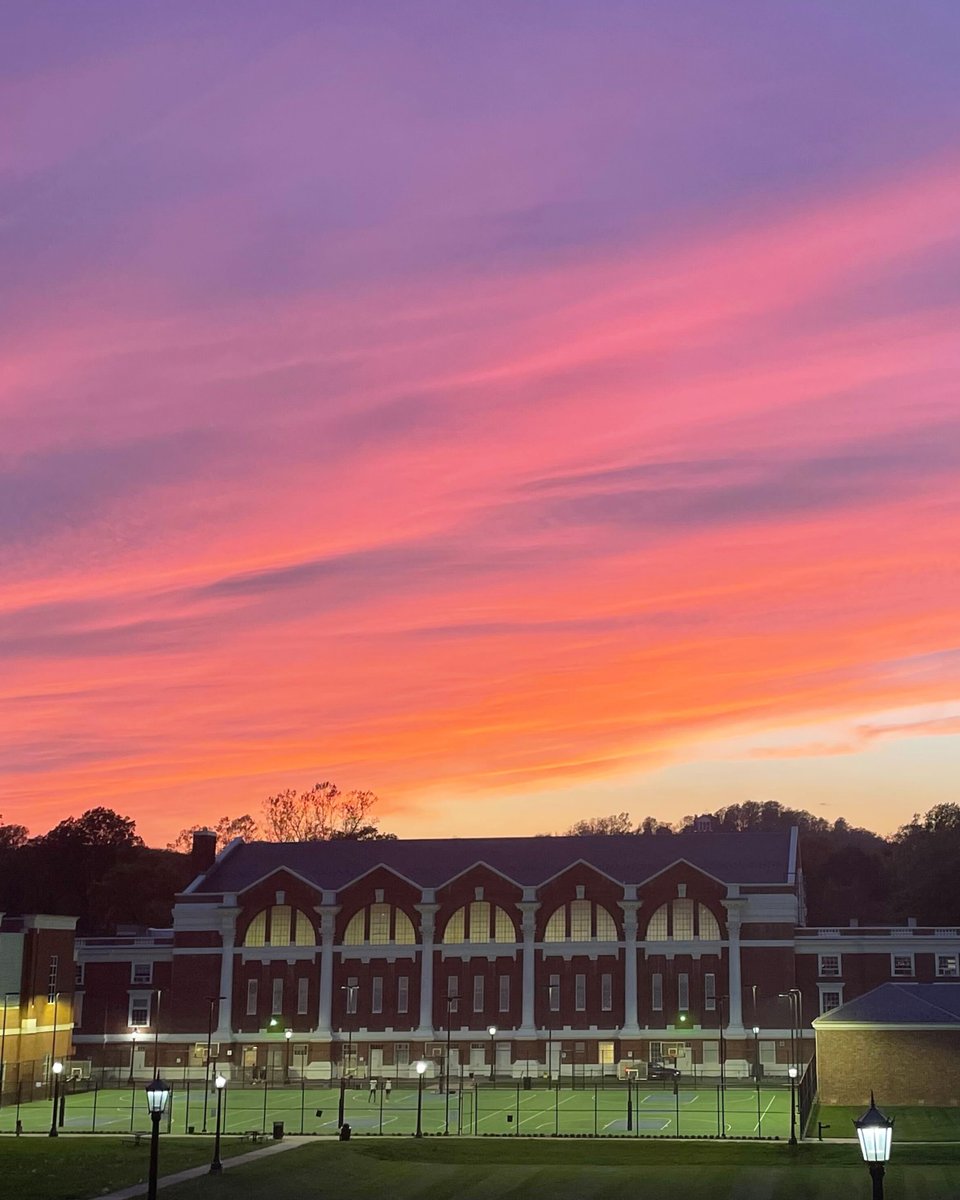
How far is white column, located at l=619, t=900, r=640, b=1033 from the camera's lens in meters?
106

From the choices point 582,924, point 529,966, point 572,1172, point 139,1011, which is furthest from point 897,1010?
point 139,1011

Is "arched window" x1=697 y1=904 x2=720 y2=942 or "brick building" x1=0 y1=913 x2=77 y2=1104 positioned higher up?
"arched window" x1=697 y1=904 x2=720 y2=942

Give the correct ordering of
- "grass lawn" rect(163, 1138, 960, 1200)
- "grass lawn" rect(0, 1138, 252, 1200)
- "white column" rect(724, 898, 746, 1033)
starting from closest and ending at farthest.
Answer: "grass lawn" rect(163, 1138, 960, 1200), "grass lawn" rect(0, 1138, 252, 1200), "white column" rect(724, 898, 746, 1033)

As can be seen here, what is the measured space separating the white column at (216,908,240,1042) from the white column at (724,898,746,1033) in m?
32.9

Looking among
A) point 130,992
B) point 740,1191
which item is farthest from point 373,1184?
point 130,992

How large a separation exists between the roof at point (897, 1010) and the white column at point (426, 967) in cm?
3202

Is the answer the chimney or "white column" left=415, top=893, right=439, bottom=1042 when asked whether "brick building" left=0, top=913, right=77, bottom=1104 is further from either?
"white column" left=415, top=893, right=439, bottom=1042

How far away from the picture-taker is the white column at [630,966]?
106m

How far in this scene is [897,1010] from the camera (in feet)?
273

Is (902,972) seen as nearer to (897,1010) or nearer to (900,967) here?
(900,967)

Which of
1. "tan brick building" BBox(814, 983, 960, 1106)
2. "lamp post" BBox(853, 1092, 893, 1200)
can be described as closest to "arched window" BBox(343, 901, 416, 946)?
"tan brick building" BBox(814, 983, 960, 1106)

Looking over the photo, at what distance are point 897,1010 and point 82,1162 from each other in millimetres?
44319

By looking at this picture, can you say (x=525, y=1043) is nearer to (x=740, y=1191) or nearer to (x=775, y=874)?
(x=775, y=874)

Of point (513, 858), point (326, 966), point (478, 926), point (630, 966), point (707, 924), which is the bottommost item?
point (326, 966)
